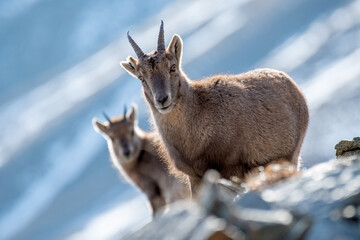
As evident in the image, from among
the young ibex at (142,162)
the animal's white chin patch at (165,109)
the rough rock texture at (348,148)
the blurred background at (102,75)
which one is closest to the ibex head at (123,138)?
the young ibex at (142,162)

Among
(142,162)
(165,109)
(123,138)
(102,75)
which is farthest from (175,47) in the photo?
(102,75)

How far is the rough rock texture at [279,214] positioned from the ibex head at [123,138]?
12957 mm

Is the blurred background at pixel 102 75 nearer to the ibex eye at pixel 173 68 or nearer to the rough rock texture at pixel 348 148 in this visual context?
the ibex eye at pixel 173 68

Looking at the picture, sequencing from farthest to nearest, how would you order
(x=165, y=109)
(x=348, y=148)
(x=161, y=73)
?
(x=161, y=73)
(x=165, y=109)
(x=348, y=148)

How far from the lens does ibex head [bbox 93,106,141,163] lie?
20.6 meters

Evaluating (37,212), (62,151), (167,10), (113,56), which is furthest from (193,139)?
(167,10)

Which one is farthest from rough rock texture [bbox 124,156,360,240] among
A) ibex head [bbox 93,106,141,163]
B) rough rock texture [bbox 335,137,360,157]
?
ibex head [bbox 93,106,141,163]

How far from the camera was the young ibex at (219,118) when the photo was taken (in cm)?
1228

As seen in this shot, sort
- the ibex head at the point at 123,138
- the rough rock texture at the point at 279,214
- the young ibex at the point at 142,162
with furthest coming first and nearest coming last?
the ibex head at the point at 123,138 < the young ibex at the point at 142,162 < the rough rock texture at the point at 279,214

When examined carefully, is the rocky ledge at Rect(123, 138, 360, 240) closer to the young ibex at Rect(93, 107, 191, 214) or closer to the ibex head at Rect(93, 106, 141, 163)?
the young ibex at Rect(93, 107, 191, 214)

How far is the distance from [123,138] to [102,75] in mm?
139302

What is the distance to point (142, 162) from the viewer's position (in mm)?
20766

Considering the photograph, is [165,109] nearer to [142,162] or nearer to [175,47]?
[175,47]

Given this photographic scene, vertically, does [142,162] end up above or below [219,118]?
above
